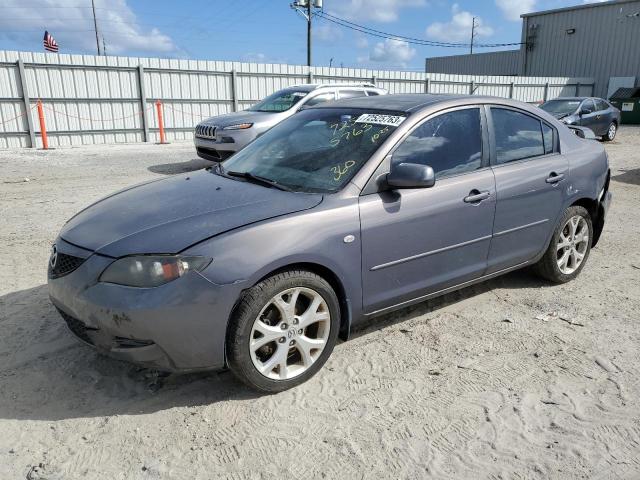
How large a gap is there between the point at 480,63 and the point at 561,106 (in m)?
27.0

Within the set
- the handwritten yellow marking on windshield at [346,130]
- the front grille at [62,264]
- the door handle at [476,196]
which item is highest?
Answer: the handwritten yellow marking on windshield at [346,130]

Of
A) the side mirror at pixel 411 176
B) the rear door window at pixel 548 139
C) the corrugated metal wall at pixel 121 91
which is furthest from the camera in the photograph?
the corrugated metal wall at pixel 121 91

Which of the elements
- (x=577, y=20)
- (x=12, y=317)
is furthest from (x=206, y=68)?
(x=577, y=20)

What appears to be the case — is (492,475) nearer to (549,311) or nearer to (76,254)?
(549,311)

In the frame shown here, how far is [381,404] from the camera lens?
290 centimetres

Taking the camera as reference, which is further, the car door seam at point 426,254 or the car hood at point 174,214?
the car door seam at point 426,254

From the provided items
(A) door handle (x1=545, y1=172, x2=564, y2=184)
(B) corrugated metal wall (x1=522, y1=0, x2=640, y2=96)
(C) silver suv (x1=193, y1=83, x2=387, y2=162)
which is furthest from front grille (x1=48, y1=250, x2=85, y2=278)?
(B) corrugated metal wall (x1=522, y1=0, x2=640, y2=96)

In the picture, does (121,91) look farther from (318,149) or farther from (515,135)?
(515,135)

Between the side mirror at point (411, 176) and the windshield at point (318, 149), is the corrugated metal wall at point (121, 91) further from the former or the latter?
the side mirror at point (411, 176)

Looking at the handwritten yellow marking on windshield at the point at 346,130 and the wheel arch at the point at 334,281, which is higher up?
the handwritten yellow marking on windshield at the point at 346,130

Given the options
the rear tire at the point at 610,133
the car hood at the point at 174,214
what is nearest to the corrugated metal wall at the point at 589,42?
the rear tire at the point at 610,133

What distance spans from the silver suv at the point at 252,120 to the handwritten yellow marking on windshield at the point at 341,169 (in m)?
6.23

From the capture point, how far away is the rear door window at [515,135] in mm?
3967

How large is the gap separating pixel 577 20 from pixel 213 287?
37280mm
